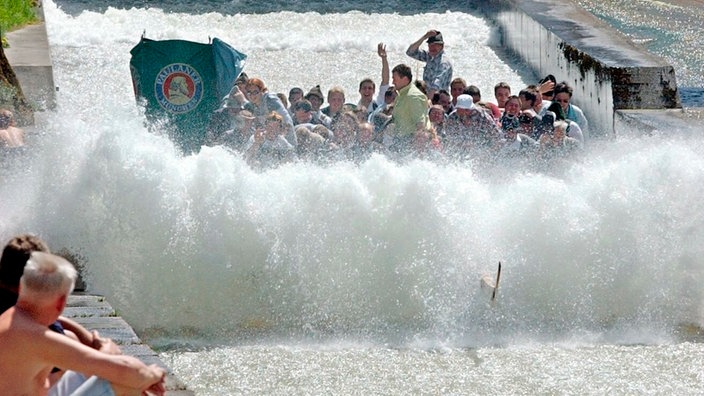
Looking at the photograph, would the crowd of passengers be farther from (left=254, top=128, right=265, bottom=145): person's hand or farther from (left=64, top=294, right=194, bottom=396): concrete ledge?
(left=64, top=294, right=194, bottom=396): concrete ledge

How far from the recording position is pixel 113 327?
788 cm

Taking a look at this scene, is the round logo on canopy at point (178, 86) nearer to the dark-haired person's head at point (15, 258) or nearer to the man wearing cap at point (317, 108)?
the man wearing cap at point (317, 108)

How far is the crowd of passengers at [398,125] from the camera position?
1221 cm

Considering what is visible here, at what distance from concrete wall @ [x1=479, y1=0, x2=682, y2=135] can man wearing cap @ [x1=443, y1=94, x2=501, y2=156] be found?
2.30 m

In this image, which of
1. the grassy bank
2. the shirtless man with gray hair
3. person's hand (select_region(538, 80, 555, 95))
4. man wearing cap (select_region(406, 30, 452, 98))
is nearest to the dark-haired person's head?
the shirtless man with gray hair

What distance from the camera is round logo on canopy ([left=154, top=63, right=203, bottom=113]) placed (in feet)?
43.7

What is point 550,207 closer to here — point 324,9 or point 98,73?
point 98,73

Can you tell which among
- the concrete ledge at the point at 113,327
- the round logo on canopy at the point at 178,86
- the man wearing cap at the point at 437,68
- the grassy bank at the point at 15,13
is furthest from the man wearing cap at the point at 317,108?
the grassy bank at the point at 15,13

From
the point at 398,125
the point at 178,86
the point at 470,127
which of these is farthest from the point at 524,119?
the point at 178,86

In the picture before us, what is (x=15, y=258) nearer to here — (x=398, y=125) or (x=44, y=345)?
(x=44, y=345)

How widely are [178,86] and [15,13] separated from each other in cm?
644

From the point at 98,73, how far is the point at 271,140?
6.35 m

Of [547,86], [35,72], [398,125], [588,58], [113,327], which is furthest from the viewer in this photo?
[588,58]

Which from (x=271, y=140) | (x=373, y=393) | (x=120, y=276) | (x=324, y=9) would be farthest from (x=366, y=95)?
(x=324, y=9)
